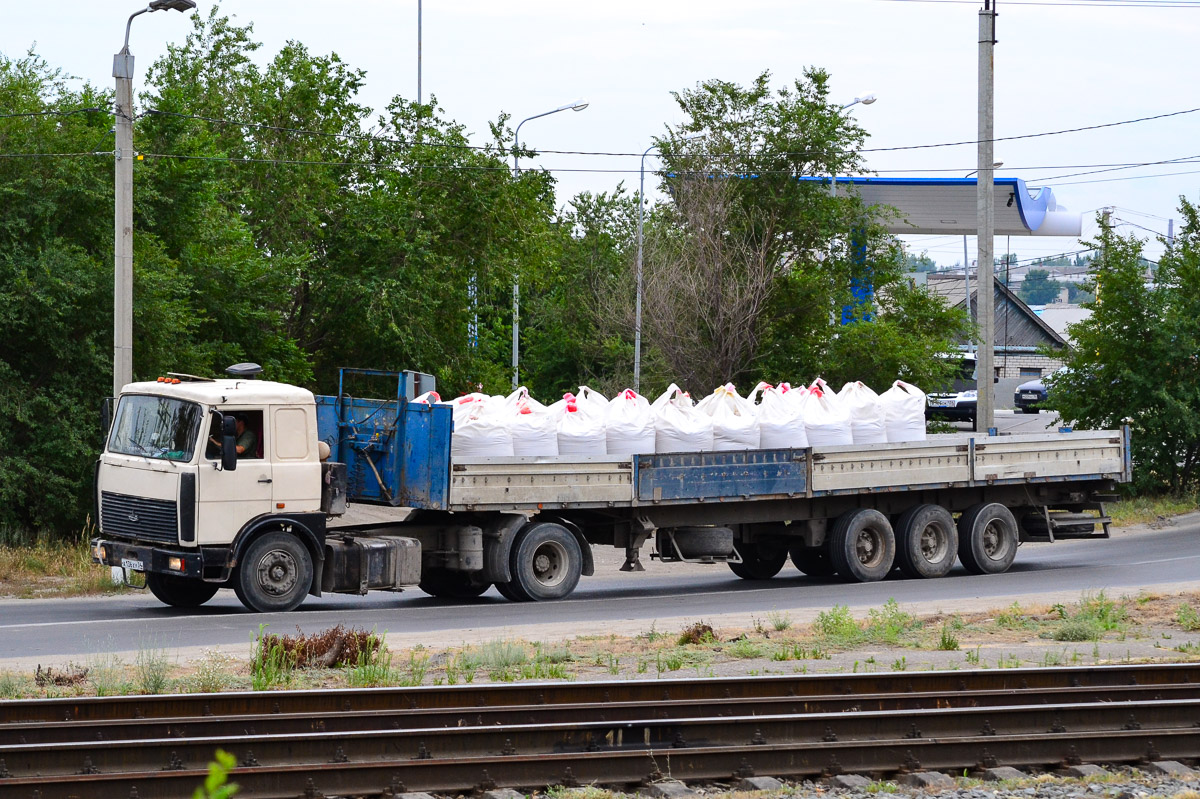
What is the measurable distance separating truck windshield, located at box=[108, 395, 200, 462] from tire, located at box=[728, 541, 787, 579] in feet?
26.3

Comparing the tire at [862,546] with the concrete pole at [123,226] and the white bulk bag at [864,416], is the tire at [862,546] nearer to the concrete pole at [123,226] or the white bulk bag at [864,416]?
the white bulk bag at [864,416]

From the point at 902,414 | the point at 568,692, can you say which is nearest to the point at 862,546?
the point at 902,414

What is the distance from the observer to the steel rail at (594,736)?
7.93 m

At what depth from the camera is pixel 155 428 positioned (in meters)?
14.7

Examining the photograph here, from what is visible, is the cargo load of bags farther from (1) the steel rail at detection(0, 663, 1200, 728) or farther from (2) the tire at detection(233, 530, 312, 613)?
(1) the steel rail at detection(0, 663, 1200, 728)

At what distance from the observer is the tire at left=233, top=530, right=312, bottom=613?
1466 cm

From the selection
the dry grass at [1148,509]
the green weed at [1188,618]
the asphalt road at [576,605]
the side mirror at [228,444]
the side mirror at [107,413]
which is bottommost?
the asphalt road at [576,605]

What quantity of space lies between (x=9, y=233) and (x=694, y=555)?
10.8 meters

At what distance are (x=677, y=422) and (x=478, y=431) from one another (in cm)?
273

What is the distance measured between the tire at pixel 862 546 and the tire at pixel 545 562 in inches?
147

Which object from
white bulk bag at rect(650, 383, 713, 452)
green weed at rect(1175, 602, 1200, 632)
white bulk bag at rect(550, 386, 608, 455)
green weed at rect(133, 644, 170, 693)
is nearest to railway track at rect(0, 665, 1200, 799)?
green weed at rect(133, 644, 170, 693)

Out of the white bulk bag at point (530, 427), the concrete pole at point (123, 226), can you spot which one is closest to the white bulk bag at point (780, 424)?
the white bulk bag at point (530, 427)

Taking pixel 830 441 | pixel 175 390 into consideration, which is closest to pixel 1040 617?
pixel 830 441

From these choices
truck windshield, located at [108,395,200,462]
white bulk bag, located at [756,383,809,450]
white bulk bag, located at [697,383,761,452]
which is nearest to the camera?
truck windshield, located at [108,395,200,462]
